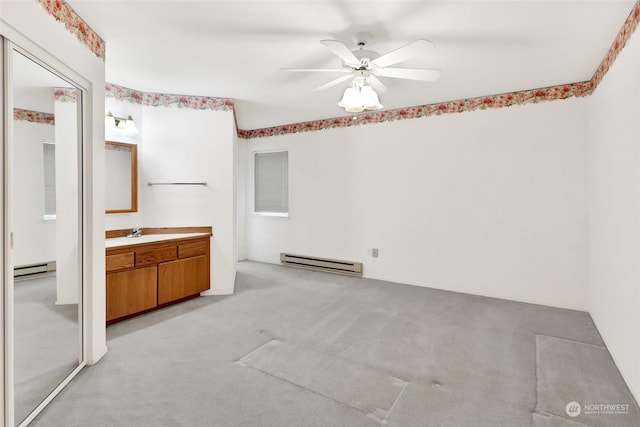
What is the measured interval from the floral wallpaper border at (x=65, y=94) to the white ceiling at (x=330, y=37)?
52 centimetres

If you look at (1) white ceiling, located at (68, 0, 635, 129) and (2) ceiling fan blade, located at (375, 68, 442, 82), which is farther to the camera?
(2) ceiling fan blade, located at (375, 68, 442, 82)

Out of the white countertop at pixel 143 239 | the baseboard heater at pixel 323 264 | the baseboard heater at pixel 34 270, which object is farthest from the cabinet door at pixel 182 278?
the baseboard heater at pixel 323 264

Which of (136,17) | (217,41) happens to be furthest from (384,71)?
(136,17)

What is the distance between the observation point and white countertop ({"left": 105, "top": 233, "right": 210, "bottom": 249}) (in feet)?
10.4

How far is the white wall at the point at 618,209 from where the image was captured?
2066 millimetres

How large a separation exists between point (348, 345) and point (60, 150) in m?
2.47

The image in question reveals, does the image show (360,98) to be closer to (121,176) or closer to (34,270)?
(34,270)

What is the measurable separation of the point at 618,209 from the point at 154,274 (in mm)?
4119

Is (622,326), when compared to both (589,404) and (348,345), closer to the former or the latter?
(589,404)

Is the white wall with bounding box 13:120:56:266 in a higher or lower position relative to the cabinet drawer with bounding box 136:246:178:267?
higher

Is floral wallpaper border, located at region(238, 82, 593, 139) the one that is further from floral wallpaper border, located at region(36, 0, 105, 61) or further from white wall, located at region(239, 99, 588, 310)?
floral wallpaper border, located at region(36, 0, 105, 61)

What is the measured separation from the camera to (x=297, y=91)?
3.75m

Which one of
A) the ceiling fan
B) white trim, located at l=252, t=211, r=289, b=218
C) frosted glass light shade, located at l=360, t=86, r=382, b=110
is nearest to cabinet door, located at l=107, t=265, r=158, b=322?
the ceiling fan

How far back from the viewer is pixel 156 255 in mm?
3432
